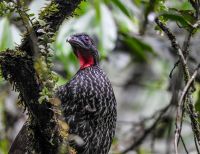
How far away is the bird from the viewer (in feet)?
13.7

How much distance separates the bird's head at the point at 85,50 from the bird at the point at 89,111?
16 centimetres

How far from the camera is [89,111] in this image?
4.21 m

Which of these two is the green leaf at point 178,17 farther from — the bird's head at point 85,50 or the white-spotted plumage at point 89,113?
the bird's head at point 85,50

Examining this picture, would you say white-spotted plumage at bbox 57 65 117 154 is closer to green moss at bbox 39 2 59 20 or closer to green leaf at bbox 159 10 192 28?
green leaf at bbox 159 10 192 28

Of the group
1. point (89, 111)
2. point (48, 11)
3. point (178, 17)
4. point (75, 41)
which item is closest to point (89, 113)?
point (89, 111)

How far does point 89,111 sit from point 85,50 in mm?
737

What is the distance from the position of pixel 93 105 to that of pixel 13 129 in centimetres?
267

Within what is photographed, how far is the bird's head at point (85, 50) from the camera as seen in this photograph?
4.77 meters

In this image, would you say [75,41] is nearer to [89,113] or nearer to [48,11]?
[89,113]

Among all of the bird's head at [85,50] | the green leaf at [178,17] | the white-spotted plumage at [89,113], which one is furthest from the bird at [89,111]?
the green leaf at [178,17]

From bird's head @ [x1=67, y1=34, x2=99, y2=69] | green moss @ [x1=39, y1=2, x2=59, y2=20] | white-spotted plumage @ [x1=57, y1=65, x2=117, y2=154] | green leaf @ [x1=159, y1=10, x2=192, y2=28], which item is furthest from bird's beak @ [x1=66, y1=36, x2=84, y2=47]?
green moss @ [x1=39, y1=2, x2=59, y2=20]

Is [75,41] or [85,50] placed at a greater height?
[75,41]

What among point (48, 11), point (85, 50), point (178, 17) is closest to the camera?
point (48, 11)

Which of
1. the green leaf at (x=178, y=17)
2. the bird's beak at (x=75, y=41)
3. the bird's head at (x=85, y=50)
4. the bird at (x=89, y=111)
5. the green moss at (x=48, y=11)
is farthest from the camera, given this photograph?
the bird's head at (x=85, y=50)
